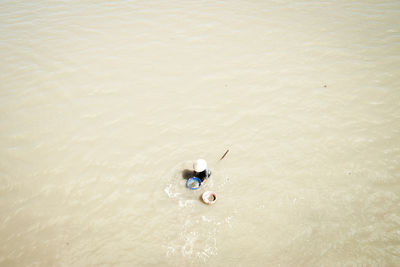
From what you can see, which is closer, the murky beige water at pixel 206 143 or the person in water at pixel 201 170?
the murky beige water at pixel 206 143

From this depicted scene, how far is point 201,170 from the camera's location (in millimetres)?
2420

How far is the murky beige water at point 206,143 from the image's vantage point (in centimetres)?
225

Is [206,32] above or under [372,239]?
above

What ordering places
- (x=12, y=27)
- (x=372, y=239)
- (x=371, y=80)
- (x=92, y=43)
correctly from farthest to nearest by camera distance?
1. (x=12, y=27)
2. (x=92, y=43)
3. (x=371, y=80)
4. (x=372, y=239)

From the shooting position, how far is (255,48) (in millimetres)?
4875

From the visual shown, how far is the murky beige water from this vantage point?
2.25 metres

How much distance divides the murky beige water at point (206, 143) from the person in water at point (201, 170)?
177 millimetres

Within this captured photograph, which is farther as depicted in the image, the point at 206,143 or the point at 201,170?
the point at 206,143

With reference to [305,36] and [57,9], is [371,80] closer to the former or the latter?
[305,36]

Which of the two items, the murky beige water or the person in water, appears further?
the person in water

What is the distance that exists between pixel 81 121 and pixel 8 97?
67.6 inches

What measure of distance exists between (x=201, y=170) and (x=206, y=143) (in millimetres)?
785

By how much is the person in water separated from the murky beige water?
18 centimetres

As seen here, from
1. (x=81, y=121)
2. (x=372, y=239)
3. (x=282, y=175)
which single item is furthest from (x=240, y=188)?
(x=81, y=121)
